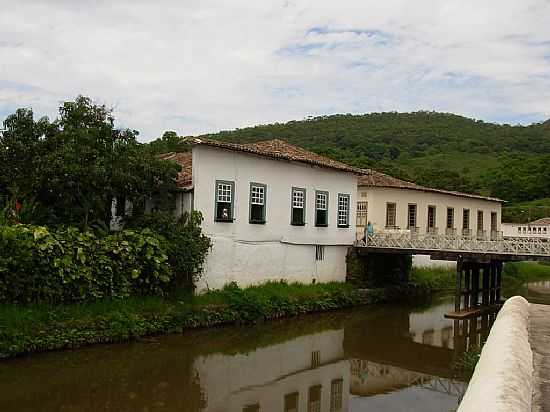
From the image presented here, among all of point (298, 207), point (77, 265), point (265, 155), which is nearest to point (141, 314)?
point (77, 265)

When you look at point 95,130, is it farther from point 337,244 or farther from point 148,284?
point 337,244

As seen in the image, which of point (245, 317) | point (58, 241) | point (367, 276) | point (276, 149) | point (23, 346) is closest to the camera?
point (23, 346)

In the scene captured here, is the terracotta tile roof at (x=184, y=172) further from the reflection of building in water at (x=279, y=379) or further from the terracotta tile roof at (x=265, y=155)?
the reflection of building in water at (x=279, y=379)

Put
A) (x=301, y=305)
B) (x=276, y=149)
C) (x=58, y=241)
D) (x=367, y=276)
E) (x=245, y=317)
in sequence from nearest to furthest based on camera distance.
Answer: (x=58, y=241) < (x=245, y=317) < (x=301, y=305) < (x=276, y=149) < (x=367, y=276)

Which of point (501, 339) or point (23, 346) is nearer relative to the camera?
point (501, 339)

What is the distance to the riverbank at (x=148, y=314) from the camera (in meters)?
13.4

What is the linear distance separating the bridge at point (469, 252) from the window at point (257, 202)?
6.01m

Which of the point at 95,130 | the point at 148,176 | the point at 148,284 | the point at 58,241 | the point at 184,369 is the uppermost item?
the point at 95,130

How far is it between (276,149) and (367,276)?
7.17 m

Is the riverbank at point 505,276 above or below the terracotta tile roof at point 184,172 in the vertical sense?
below

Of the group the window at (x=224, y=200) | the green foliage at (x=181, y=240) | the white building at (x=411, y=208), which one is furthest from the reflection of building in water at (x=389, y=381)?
the white building at (x=411, y=208)

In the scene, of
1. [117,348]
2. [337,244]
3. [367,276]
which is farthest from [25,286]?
[367,276]

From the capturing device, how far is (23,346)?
13.1m

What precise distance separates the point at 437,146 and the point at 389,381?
6239 centimetres
